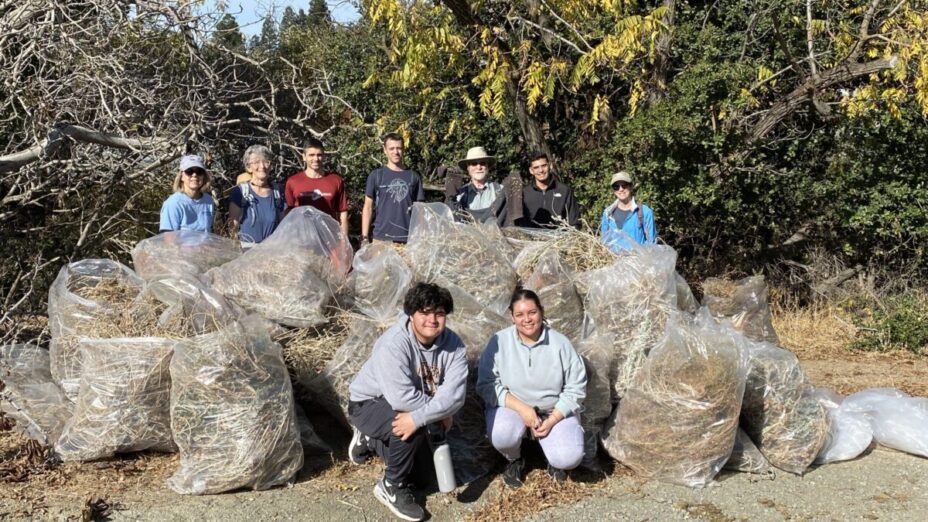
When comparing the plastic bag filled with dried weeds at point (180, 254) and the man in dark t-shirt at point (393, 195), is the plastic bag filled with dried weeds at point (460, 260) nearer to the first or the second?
the man in dark t-shirt at point (393, 195)

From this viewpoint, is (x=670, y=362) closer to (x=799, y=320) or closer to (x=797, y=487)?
(x=797, y=487)

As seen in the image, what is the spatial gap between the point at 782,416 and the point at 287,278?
272cm

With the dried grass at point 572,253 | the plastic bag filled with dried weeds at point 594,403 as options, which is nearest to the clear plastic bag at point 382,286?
the dried grass at point 572,253

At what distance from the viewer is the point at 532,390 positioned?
171 inches

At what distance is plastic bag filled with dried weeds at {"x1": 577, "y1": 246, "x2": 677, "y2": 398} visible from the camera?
4738 millimetres

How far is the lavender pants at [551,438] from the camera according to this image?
4223mm

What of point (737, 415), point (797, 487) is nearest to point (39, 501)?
point (737, 415)

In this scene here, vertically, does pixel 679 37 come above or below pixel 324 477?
above

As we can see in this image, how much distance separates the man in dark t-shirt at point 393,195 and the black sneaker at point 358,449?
164 cm

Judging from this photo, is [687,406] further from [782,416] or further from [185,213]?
[185,213]

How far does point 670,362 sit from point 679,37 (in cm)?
558

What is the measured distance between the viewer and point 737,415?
14.0 ft

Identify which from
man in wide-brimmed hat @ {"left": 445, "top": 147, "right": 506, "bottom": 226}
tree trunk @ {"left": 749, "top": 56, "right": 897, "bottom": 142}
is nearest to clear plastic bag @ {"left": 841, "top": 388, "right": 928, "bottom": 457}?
man in wide-brimmed hat @ {"left": 445, "top": 147, "right": 506, "bottom": 226}

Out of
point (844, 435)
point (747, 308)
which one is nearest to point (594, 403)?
point (844, 435)
